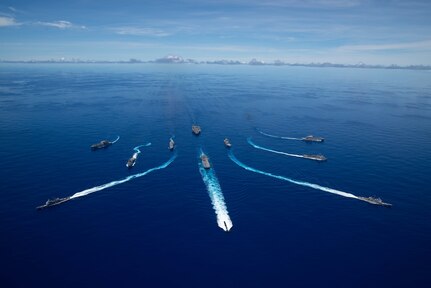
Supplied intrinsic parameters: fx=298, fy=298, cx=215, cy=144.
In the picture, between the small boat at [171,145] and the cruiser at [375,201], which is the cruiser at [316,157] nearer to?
the cruiser at [375,201]

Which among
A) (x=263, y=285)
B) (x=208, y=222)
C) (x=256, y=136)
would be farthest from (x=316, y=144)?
(x=263, y=285)

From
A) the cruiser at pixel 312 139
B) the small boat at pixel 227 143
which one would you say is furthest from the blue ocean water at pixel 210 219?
the cruiser at pixel 312 139

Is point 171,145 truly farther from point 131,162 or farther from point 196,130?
point 196,130

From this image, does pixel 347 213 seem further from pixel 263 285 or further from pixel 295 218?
pixel 263 285

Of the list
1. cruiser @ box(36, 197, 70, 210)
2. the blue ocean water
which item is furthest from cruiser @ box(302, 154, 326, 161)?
cruiser @ box(36, 197, 70, 210)

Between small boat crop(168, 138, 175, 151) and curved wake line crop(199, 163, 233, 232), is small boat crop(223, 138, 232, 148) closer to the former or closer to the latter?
curved wake line crop(199, 163, 233, 232)

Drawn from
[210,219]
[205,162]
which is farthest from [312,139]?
[210,219]

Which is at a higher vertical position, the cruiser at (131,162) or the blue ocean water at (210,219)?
the cruiser at (131,162)

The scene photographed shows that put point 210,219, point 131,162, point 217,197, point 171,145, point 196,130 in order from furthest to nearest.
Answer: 1. point 196,130
2. point 171,145
3. point 131,162
4. point 217,197
5. point 210,219
